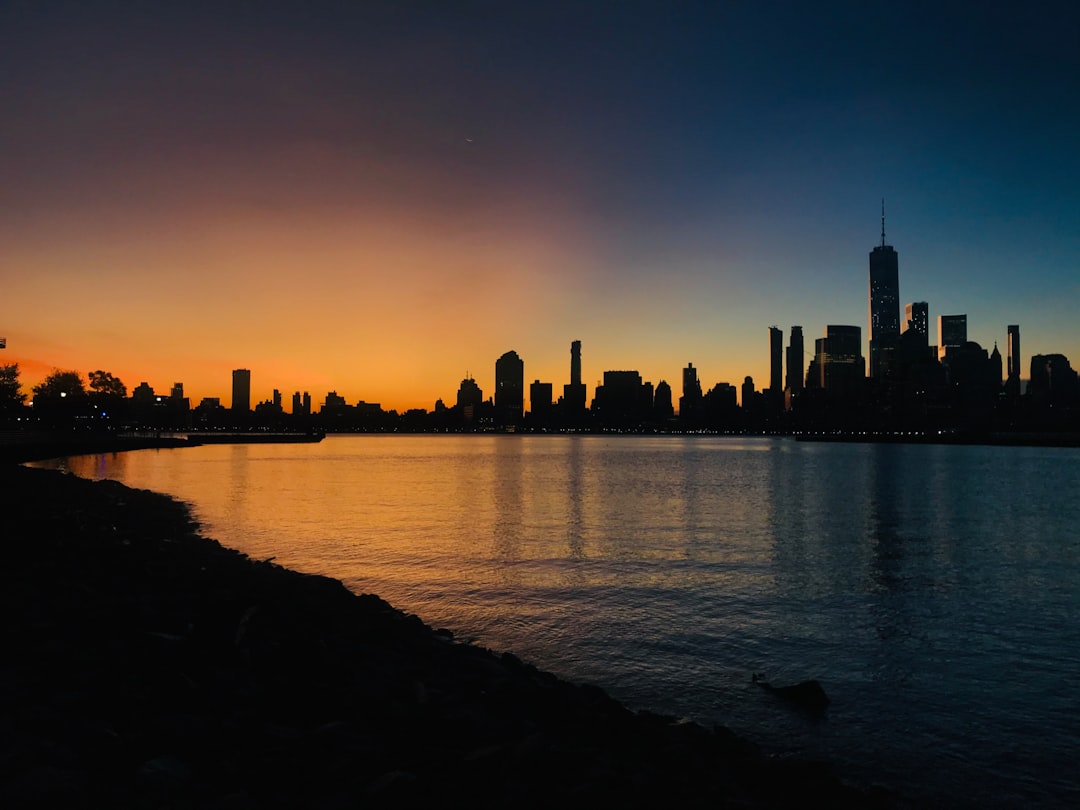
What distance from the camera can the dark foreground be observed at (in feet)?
24.3

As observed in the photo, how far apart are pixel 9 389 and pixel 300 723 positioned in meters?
185

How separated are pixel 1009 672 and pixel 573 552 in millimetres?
19261

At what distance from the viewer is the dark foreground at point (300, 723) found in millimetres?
7402

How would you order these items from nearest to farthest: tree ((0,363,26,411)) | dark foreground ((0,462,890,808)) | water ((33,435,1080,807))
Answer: dark foreground ((0,462,890,808)) < water ((33,435,1080,807)) < tree ((0,363,26,411))

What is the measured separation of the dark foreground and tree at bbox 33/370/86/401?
201m

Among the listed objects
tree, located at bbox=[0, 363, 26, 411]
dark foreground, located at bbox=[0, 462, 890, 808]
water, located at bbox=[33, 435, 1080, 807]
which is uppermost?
tree, located at bbox=[0, 363, 26, 411]

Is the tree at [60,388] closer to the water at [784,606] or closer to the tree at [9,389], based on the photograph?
the tree at [9,389]

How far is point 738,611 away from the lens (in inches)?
871

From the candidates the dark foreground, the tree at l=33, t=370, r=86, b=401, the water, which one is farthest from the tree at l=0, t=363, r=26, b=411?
the dark foreground

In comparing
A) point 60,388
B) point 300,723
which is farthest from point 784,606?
point 60,388

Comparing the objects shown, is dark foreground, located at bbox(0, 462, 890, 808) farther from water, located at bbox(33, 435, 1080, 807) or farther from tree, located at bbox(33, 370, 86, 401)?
tree, located at bbox(33, 370, 86, 401)

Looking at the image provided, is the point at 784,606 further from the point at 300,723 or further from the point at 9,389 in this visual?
the point at 9,389

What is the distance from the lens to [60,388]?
18512 cm

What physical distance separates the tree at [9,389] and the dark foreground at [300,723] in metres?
171
